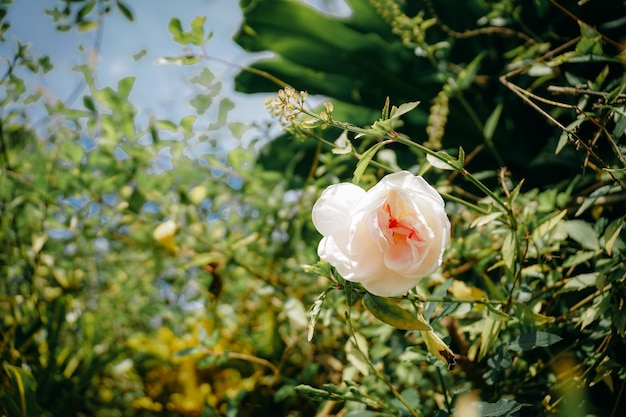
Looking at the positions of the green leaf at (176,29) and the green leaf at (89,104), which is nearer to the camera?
the green leaf at (176,29)

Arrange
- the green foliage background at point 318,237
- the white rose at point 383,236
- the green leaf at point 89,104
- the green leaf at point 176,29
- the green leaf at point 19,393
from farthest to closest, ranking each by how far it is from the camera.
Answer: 1. the green leaf at point 89,104
2. the green leaf at point 19,393
3. the green leaf at point 176,29
4. the green foliage background at point 318,237
5. the white rose at point 383,236

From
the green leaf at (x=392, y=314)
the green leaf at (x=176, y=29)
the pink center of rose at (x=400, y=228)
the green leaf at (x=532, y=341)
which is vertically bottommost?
the green leaf at (x=532, y=341)

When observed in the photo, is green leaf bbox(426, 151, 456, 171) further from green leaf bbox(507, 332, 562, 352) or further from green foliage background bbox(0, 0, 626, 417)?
green leaf bbox(507, 332, 562, 352)

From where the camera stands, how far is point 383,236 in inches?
14.3

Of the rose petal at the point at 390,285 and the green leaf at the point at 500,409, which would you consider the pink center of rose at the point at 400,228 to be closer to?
the rose petal at the point at 390,285

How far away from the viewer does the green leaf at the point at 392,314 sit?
38 centimetres

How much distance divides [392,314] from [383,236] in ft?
0.25

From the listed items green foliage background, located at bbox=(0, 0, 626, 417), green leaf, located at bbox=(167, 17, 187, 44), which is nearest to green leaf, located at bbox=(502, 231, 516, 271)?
green foliage background, located at bbox=(0, 0, 626, 417)

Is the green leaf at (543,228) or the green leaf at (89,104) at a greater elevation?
the green leaf at (543,228)

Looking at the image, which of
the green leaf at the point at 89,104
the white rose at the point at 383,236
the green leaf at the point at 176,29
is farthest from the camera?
the green leaf at the point at 89,104

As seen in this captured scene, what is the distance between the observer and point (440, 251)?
1.19 ft

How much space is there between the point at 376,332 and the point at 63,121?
0.97 metres

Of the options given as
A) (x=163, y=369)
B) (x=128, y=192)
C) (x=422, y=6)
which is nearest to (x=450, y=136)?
(x=422, y=6)

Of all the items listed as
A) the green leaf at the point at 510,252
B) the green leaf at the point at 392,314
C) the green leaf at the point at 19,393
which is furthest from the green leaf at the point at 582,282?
the green leaf at the point at 19,393
